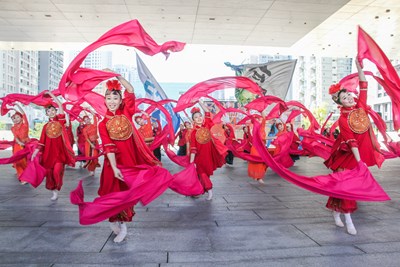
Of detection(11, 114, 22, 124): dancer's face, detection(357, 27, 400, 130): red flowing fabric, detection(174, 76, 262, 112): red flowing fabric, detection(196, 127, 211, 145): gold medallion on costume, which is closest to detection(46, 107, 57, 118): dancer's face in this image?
detection(174, 76, 262, 112): red flowing fabric

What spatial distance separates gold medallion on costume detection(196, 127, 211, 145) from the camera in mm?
5598

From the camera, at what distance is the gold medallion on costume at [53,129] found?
5.57 meters

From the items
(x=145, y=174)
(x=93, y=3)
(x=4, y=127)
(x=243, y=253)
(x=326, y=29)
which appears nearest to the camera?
(x=243, y=253)

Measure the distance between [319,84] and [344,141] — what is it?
78.0 m

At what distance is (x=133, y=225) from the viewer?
3.96 meters

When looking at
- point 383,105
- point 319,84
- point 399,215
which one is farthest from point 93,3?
point 319,84

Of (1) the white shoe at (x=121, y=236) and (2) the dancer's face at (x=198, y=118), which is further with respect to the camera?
(2) the dancer's face at (x=198, y=118)

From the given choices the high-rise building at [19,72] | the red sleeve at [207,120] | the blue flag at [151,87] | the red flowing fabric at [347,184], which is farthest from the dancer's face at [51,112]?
the high-rise building at [19,72]

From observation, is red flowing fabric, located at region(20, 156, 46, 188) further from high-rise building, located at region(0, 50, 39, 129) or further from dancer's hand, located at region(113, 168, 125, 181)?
high-rise building, located at region(0, 50, 39, 129)

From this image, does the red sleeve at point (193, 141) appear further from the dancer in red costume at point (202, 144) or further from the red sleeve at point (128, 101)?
the red sleeve at point (128, 101)

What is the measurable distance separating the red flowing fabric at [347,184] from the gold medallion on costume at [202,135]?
1951 mm

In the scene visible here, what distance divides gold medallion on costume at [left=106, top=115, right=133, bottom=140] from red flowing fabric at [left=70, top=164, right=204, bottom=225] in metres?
0.35

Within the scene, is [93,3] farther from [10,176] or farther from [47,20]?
[10,176]

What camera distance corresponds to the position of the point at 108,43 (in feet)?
11.3
